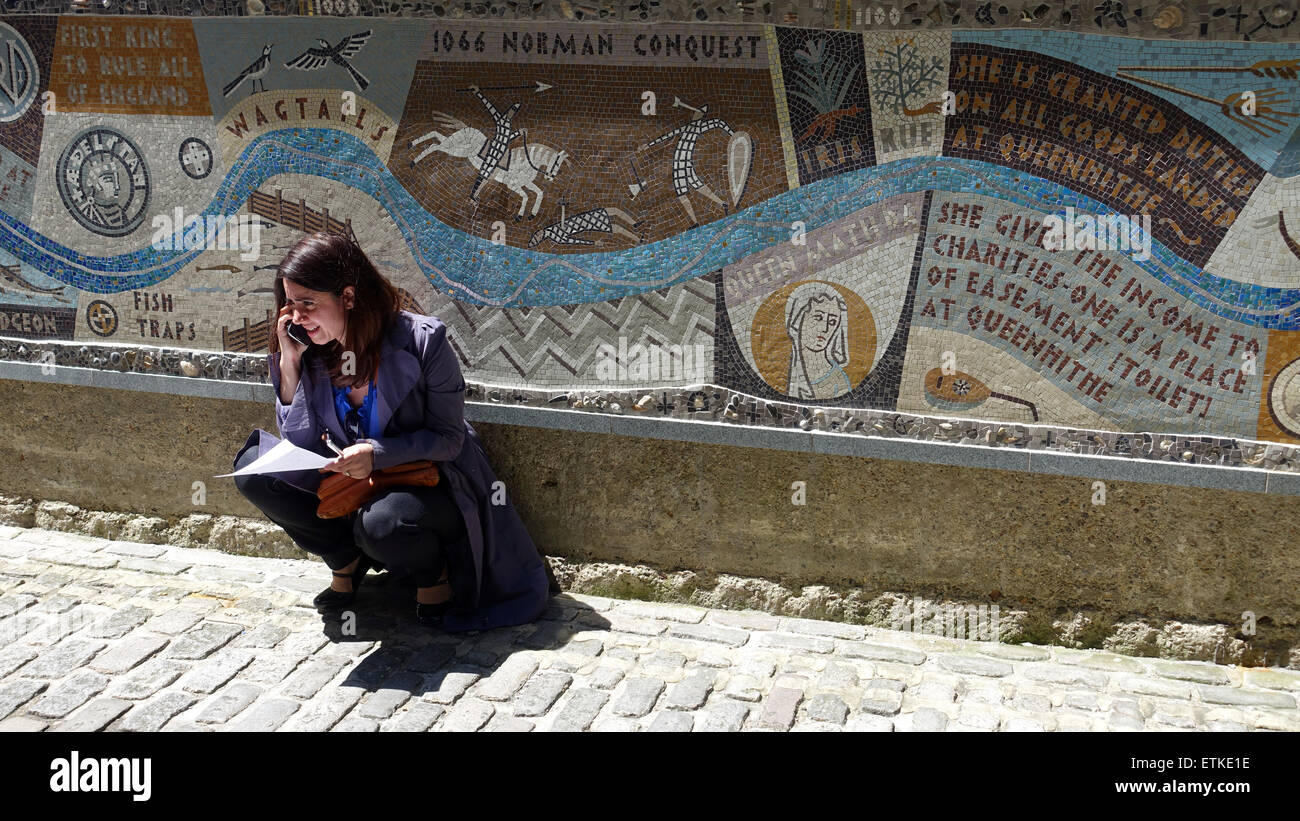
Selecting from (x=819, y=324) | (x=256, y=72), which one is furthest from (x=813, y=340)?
(x=256, y=72)

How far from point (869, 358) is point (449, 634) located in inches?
73.2

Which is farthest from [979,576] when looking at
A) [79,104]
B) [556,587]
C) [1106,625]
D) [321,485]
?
[79,104]

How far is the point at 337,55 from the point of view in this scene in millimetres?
4582

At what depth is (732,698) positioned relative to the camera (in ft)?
12.5

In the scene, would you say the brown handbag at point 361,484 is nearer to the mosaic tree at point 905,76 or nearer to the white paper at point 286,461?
the white paper at point 286,461

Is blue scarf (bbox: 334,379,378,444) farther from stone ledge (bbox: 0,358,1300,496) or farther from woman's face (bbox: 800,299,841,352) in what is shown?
woman's face (bbox: 800,299,841,352)

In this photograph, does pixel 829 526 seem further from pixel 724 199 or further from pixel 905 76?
pixel 905 76

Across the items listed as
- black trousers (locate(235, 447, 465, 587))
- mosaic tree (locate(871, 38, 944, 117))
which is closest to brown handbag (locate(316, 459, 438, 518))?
black trousers (locate(235, 447, 465, 587))

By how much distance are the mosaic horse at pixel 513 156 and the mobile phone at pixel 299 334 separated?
86cm

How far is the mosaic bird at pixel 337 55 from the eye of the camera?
455 centimetres

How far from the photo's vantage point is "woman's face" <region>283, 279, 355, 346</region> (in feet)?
13.1

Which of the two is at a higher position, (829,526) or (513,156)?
(513,156)

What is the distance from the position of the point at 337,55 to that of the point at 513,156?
847 millimetres

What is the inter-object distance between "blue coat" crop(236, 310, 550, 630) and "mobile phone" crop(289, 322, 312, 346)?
Answer: 68mm
